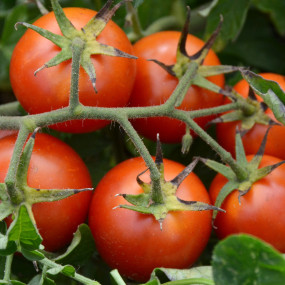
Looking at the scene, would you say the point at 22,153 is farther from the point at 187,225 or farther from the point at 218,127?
the point at 218,127

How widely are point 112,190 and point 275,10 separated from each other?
2.05ft

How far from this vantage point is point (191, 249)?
2.70 feet

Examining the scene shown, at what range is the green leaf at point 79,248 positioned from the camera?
828 millimetres

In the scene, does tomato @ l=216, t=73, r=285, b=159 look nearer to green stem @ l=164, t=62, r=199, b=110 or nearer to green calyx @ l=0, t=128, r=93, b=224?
green stem @ l=164, t=62, r=199, b=110

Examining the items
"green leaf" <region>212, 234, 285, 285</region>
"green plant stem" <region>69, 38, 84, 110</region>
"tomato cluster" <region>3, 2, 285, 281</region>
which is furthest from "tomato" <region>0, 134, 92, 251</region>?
"green leaf" <region>212, 234, 285, 285</region>

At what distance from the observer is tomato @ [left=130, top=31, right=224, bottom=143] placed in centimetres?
91

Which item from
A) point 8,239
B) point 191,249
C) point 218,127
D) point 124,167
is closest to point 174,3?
point 218,127

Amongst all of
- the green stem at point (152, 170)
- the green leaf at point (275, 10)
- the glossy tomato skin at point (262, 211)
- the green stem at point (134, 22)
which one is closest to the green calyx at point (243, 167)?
the glossy tomato skin at point (262, 211)

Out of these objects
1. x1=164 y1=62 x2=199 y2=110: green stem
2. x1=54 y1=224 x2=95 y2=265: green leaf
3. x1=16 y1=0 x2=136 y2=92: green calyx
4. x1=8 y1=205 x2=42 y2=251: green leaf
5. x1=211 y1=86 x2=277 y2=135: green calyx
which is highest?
x1=16 y1=0 x2=136 y2=92: green calyx

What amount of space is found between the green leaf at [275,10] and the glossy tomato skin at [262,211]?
0.50m

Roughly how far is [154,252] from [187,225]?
0.19 ft

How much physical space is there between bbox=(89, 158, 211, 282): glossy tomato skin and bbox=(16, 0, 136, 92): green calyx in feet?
0.55

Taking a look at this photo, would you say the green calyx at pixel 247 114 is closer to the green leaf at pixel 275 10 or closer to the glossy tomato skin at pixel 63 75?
the glossy tomato skin at pixel 63 75

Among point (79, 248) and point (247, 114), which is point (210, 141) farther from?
point (79, 248)
